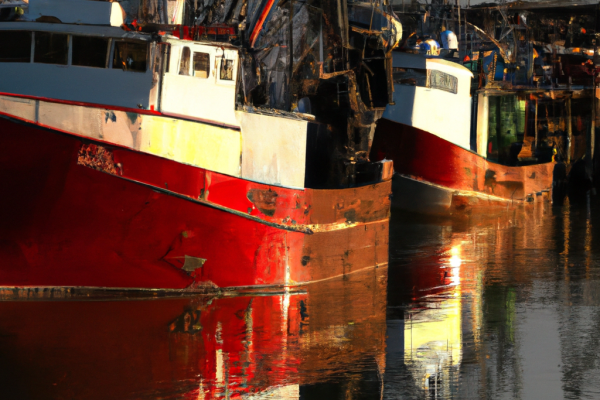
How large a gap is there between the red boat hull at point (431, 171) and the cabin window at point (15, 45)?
13697 millimetres

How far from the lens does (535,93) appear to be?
3497 cm

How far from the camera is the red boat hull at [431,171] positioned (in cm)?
2444

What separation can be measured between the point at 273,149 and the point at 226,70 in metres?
1.47

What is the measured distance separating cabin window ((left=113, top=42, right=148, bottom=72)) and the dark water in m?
3.19

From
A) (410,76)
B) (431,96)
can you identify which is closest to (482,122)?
(431,96)

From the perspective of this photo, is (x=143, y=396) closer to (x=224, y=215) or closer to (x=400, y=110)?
(x=224, y=215)

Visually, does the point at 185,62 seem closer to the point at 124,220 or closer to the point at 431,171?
the point at 124,220

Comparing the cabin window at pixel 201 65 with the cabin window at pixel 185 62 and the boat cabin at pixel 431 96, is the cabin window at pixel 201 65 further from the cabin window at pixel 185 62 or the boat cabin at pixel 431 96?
the boat cabin at pixel 431 96

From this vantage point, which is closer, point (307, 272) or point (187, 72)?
point (187, 72)

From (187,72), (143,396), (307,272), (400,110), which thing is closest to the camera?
(143,396)

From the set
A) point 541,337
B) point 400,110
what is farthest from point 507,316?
point 400,110

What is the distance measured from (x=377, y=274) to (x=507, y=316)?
3.44 m

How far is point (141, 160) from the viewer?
1152cm

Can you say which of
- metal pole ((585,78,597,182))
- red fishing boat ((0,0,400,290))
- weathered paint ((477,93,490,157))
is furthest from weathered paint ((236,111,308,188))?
metal pole ((585,78,597,182))
